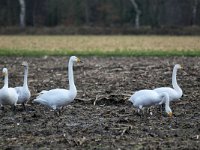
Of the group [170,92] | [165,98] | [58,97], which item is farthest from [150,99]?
[58,97]

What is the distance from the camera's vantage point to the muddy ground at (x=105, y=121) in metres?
9.31

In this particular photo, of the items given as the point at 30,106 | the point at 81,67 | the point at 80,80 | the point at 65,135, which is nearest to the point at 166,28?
the point at 81,67

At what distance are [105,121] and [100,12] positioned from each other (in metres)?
69.8

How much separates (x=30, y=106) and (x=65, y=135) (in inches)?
166

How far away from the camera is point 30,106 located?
13961 mm

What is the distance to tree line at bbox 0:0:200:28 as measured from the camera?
240 feet

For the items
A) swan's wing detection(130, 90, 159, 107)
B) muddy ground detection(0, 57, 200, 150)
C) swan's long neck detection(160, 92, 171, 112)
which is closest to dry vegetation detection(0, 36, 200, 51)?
muddy ground detection(0, 57, 200, 150)

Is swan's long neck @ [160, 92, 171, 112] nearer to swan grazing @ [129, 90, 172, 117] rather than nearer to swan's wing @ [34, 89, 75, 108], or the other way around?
swan grazing @ [129, 90, 172, 117]

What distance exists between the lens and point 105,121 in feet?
37.2

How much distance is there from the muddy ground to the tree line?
54.1 m

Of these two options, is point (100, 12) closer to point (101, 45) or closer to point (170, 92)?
point (101, 45)

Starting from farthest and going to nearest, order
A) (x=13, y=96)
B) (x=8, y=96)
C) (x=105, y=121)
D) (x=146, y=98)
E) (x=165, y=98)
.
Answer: (x=13, y=96)
(x=8, y=96)
(x=165, y=98)
(x=146, y=98)
(x=105, y=121)

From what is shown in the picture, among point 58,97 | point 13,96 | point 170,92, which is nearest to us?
point 58,97

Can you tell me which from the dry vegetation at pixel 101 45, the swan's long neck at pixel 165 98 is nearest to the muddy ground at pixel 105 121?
the swan's long neck at pixel 165 98
